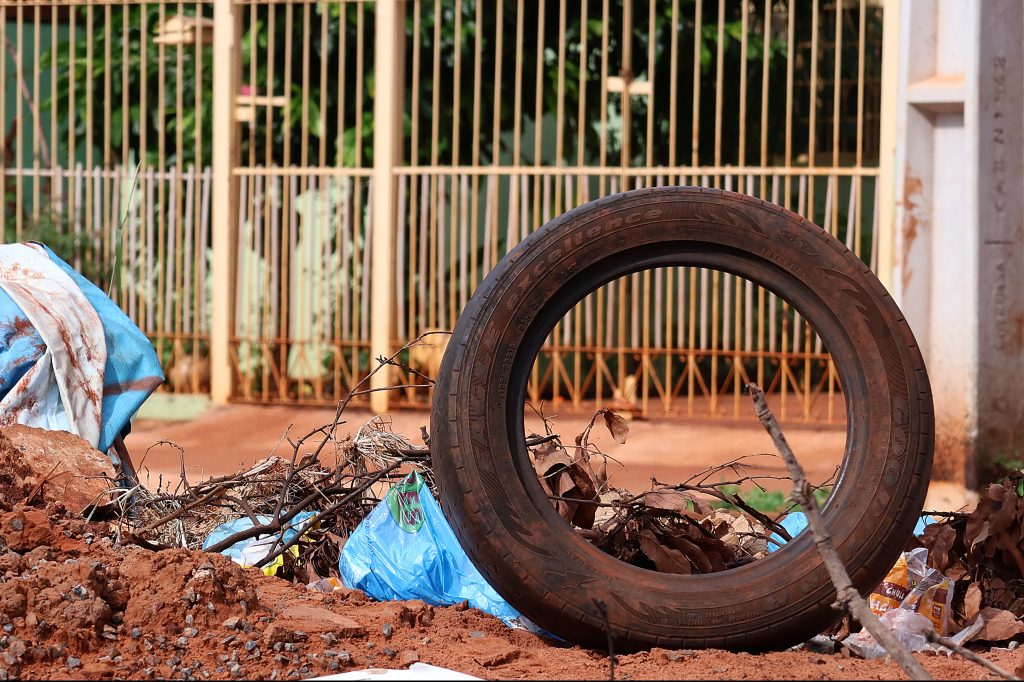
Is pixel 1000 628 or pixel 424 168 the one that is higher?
pixel 424 168

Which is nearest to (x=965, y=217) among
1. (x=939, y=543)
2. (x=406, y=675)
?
(x=939, y=543)

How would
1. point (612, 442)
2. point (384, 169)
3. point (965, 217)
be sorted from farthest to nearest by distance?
1. point (384, 169)
2. point (612, 442)
3. point (965, 217)

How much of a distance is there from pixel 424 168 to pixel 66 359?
4857 millimetres

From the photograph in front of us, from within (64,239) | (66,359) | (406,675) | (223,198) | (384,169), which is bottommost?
(406,675)

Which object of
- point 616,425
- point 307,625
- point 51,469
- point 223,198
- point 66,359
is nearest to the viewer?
point 307,625

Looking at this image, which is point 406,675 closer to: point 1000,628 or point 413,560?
point 413,560

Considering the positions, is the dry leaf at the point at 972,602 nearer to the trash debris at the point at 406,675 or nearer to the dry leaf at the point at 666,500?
the dry leaf at the point at 666,500

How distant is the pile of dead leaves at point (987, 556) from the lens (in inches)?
132

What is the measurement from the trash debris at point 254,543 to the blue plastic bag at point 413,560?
27 centimetres

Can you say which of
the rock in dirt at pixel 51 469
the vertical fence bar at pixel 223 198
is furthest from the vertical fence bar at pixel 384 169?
the rock in dirt at pixel 51 469

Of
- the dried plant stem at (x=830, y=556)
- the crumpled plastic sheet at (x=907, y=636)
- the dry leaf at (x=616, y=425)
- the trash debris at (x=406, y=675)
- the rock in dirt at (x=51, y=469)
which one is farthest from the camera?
the rock in dirt at (x=51, y=469)

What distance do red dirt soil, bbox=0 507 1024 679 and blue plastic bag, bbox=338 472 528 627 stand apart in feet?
0.59

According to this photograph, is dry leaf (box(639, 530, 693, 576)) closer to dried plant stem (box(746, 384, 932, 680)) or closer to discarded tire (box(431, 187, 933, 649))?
discarded tire (box(431, 187, 933, 649))

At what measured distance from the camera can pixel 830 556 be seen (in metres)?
2.55
